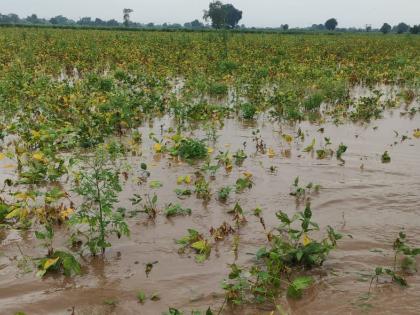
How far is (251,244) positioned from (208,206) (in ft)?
3.05

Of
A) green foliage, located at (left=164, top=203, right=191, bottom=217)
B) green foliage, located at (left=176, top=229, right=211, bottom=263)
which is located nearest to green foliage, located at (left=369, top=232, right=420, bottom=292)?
green foliage, located at (left=176, top=229, right=211, bottom=263)

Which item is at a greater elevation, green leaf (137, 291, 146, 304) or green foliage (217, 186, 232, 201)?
green foliage (217, 186, 232, 201)

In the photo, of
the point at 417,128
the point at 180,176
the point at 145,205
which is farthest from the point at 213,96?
the point at 145,205

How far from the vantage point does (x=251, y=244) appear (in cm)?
399

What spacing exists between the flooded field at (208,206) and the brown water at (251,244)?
1 cm

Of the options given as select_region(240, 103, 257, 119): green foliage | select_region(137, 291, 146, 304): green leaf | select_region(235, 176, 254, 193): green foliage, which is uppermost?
select_region(240, 103, 257, 119): green foliage

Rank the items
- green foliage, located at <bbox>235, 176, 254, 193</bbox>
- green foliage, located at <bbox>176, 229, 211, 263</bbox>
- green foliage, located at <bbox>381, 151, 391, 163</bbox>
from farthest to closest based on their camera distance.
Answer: green foliage, located at <bbox>381, 151, 391, 163</bbox> < green foliage, located at <bbox>235, 176, 254, 193</bbox> < green foliage, located at <bbox>176, 229, 211, 263</bbox>

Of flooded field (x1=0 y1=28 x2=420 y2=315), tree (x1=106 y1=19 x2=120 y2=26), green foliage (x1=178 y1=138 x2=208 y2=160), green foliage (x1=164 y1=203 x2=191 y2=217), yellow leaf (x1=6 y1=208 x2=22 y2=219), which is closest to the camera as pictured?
flooded field (x1=0 y1=28 x2=420 y2=315)

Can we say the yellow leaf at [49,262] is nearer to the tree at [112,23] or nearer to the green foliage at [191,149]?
the green foliage at [191,149]

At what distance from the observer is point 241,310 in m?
3.08

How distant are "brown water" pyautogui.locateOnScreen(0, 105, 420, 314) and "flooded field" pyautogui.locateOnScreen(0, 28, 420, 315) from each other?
14 millimetres

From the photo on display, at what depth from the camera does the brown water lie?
10.4ft

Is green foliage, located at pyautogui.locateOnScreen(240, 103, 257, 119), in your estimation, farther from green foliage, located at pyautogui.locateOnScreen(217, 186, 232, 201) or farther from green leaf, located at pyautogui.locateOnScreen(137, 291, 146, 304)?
green leaf, located at pyautogui.locateOnScreen(137, 291, 146, 304)

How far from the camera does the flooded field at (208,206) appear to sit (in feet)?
10.7
